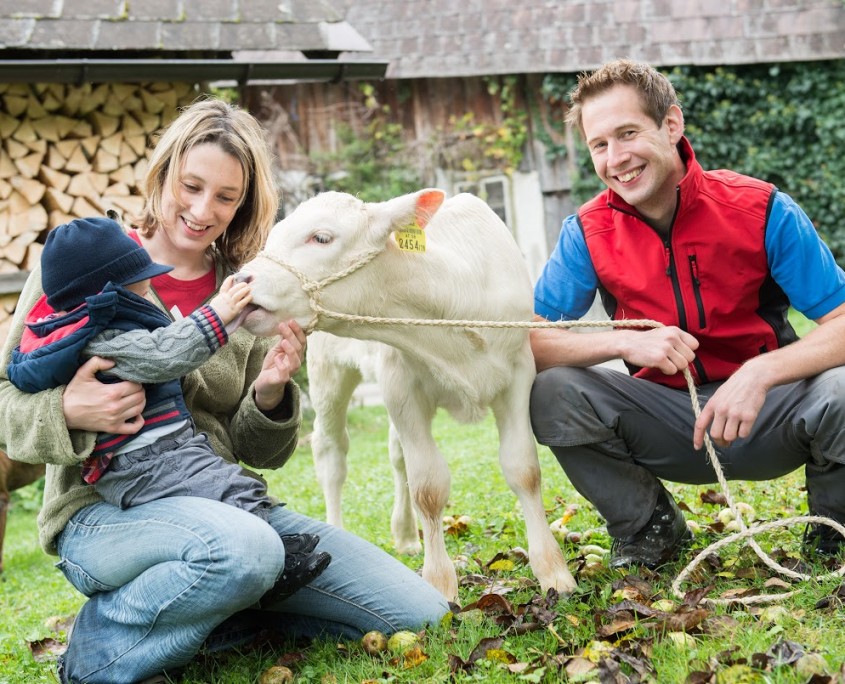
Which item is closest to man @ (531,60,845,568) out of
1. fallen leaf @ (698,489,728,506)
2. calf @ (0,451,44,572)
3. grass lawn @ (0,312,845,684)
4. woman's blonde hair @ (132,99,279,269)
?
grass lawn @ (0,312,845,684)

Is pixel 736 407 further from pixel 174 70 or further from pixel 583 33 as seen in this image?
pixel 583 33

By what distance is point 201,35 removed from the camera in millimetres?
7645

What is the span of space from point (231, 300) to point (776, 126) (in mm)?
12530

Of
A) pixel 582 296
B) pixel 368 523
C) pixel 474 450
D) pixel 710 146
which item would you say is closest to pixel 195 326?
pixel 582 296

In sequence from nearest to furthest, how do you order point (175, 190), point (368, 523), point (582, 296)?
point (175, 190), point (582, 296), point (368, 523)

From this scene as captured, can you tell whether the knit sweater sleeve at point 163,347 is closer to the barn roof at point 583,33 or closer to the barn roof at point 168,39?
the barn roof at point 168,39

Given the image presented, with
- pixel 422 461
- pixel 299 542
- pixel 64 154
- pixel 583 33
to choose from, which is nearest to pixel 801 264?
pixel 422 461

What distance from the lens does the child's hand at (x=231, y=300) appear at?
2922mm

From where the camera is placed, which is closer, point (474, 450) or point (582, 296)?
point (582, 296)

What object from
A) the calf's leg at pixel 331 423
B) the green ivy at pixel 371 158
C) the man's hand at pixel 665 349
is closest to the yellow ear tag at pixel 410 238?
the man's hand at pixel 665 349

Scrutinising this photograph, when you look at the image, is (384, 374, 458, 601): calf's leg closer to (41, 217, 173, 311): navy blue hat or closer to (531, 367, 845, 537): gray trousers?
(531, 367, 845, 537): gray trousers

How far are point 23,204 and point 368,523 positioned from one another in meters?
4.16

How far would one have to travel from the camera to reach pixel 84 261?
2883 millimetres

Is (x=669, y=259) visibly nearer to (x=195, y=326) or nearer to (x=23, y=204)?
(x=195, y=326)
